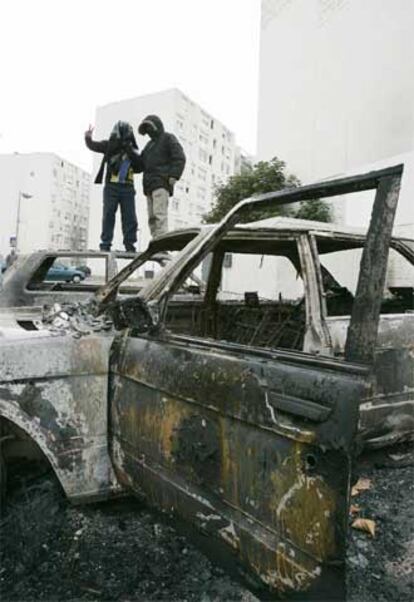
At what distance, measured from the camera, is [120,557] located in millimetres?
1964

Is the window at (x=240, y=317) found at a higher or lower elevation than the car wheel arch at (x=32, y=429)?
higher

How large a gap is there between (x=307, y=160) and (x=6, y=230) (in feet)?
132

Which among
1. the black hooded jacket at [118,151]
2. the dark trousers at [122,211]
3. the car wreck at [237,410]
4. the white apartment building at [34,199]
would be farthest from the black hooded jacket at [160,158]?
the white apartment building at [34,199]

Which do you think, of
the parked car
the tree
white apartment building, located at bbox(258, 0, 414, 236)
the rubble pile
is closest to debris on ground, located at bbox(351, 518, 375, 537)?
the rubble pile

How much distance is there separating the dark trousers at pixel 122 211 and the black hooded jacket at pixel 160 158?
31cm

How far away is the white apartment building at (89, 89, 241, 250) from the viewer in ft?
120

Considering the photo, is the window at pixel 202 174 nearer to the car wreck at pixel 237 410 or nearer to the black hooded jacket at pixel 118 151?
the black hooded jacket at pixel 118 151

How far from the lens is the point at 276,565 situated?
1.25 meters

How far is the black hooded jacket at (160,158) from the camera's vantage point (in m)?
5.95

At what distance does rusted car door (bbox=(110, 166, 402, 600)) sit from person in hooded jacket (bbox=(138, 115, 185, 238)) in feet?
14.5

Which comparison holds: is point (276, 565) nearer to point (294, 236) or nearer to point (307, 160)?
point (294, 236)

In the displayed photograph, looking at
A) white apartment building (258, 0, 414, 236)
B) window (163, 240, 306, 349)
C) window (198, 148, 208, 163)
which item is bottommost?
window (163, 240, 306, 349)

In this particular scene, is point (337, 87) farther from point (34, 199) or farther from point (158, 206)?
point (34, 199)

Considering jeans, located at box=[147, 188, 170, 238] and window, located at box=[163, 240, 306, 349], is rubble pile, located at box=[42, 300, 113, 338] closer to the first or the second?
window, located at box=[163, 240, 306, 349]
